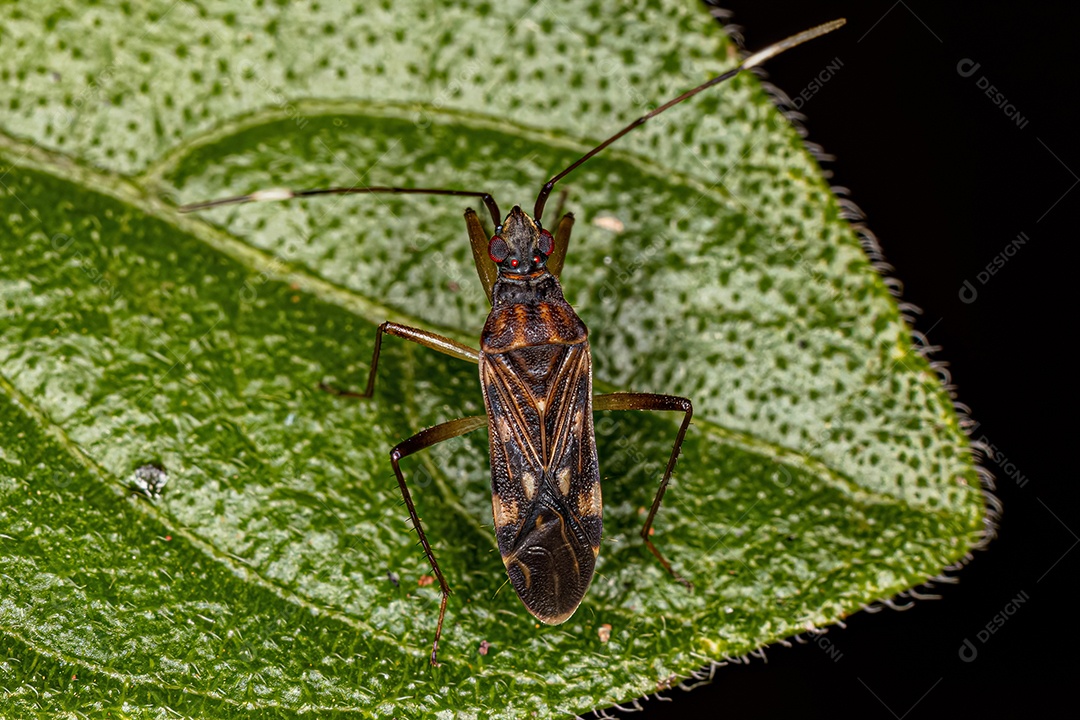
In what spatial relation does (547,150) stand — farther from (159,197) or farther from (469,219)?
(159,197)

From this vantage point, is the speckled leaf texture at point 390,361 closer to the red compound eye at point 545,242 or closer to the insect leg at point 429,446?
the insect leg at point 429,446

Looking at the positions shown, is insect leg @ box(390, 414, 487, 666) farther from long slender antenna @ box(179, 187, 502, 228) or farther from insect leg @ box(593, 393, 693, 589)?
long slender antenna @ box(179, 187, 502, 228)

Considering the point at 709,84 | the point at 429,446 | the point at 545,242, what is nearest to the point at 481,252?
the point at 545,242

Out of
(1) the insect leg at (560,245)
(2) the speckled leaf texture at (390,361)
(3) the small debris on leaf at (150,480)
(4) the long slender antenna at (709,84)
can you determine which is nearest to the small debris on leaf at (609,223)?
(2) the speckled leaf texture at (390,361)

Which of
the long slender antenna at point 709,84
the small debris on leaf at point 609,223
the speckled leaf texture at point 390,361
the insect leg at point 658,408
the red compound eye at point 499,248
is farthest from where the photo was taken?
the small debris on leaf at point 609,223

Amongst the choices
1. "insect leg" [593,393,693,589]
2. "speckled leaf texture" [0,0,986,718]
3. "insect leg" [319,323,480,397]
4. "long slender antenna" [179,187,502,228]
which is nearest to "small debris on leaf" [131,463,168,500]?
"speckled leaf texture" [0,0,986,718]

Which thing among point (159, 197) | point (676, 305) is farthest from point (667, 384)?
point (159, 197)
